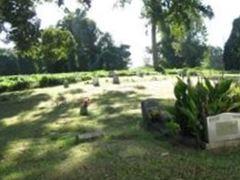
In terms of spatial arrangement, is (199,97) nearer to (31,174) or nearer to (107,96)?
(31,174)

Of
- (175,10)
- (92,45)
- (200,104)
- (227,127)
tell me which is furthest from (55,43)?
(92,45)

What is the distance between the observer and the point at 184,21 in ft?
80.9

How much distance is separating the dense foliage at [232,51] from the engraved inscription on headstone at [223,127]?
129 feet

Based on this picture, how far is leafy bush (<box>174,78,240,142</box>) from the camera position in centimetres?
966

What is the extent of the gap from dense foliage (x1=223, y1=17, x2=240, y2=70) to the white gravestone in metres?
39.5

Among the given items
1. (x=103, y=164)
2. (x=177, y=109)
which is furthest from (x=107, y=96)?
(x=103, y=164)

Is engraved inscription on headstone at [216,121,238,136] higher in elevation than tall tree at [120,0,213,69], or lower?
lower

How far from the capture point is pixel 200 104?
9.83 metres

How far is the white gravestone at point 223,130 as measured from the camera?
30.9 ft

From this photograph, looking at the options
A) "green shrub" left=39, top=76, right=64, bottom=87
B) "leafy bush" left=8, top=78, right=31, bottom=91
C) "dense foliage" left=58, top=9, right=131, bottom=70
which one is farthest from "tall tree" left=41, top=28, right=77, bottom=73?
"dense foliage" left=58, top=9, right=131, bottom=70

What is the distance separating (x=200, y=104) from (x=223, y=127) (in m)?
0.62

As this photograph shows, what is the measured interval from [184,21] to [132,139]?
48.5ft

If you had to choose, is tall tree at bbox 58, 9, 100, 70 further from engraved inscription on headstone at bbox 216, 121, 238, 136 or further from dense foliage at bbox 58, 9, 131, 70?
engraved inscription on headstone at bbox 216, 121, 238, 136

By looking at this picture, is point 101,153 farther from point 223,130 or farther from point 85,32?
point 85,32
